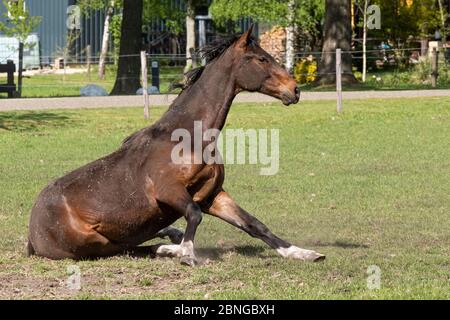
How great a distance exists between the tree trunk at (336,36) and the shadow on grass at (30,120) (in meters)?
10.8

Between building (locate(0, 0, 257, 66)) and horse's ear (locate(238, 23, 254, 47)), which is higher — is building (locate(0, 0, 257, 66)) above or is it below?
above

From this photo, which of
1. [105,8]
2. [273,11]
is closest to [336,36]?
[273,11]

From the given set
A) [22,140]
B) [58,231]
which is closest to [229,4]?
[22,140]

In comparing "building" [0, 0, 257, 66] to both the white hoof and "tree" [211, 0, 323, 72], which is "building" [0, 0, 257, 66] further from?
the white hoof

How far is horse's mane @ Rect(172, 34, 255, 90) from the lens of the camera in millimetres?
9438

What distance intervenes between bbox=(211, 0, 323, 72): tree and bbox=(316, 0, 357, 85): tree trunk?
8308 mm

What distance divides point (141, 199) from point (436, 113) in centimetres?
1813

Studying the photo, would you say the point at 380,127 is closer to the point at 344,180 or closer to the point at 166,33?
the point at 344,180

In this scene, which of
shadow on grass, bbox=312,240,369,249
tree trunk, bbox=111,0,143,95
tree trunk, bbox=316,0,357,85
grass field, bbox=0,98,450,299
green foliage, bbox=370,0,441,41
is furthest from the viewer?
green foliage, bbox=370,0,441,41

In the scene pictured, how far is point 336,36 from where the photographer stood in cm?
3428

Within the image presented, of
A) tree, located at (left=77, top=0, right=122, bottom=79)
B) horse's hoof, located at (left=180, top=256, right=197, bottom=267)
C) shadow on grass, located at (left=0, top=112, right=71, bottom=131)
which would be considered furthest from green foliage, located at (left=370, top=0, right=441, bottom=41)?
horse's hoof, located at (left=180, top=256, right=197, bottom=267)

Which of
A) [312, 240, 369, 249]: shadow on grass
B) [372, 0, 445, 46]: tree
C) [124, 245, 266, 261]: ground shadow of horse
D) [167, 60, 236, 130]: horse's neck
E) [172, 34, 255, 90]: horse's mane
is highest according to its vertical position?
[372, 0, 445, 46]: tree

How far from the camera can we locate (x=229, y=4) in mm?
46938

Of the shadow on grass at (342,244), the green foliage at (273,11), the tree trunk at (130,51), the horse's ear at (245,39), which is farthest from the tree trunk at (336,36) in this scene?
the horse's ear at (245,39)
